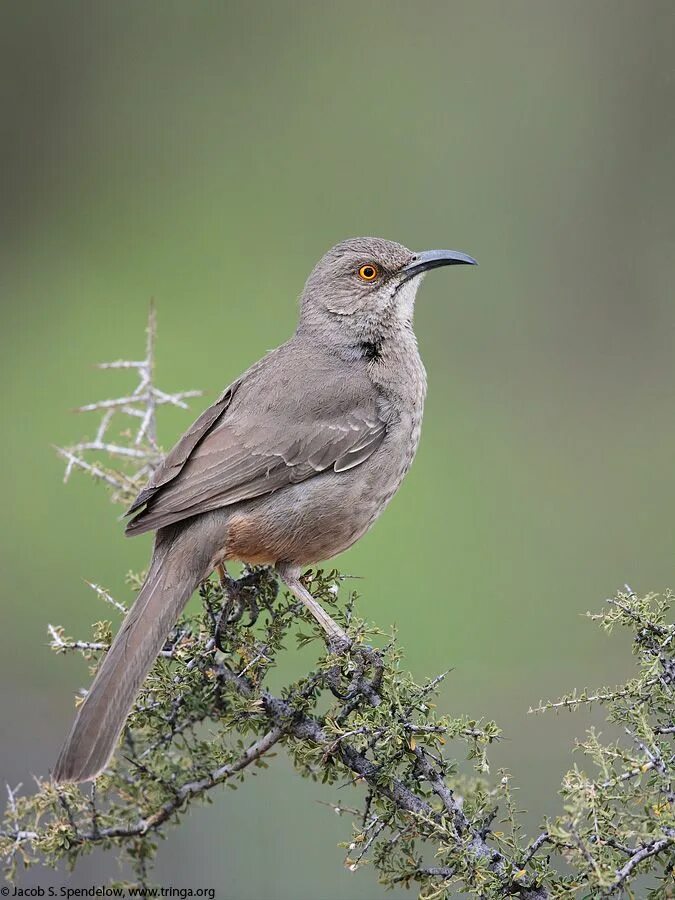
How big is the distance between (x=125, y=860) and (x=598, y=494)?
187 inches

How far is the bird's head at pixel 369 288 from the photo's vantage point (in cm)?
452

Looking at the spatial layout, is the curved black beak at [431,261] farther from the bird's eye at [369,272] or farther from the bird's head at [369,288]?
the bird's eye at [369,272]

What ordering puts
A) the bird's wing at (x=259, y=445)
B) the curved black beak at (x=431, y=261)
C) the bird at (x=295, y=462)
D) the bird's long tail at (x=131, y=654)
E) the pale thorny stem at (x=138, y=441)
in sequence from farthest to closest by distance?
the curved black beak at (x=431, y=261), the pale thorny stem at (x=138, y=441), the bird's wing at (x=259, y=445), the bird at (x=295, y=462), the bird's long tail at (x=131, y=654)

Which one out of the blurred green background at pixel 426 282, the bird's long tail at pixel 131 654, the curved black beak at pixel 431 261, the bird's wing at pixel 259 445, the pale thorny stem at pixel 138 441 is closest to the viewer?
the bird's long tail at pixel 131 654

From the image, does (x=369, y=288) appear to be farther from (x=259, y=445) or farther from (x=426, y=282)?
(x=426, y=282)

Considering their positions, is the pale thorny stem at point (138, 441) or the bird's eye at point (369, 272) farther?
the bird's eye at point (369, 272)

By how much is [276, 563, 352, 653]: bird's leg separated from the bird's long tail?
349mm

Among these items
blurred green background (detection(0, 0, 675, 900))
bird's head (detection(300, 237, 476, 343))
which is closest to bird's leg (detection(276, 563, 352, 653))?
bird's head (detection(300, 237, 476, 343))

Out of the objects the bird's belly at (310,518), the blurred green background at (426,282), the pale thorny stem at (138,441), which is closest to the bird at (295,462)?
the bird's belly at (310,518)

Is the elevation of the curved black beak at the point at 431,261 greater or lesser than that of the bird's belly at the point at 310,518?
greater

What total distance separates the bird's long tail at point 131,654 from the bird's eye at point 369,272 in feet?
4.48

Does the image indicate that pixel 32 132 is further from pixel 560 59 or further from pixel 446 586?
pixel 446 586

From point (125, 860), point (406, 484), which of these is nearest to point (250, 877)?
point (125, 860)

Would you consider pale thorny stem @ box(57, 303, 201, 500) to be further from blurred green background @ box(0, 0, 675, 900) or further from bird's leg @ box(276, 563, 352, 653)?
blurred green background @ box(0, 0, 675, 900)
